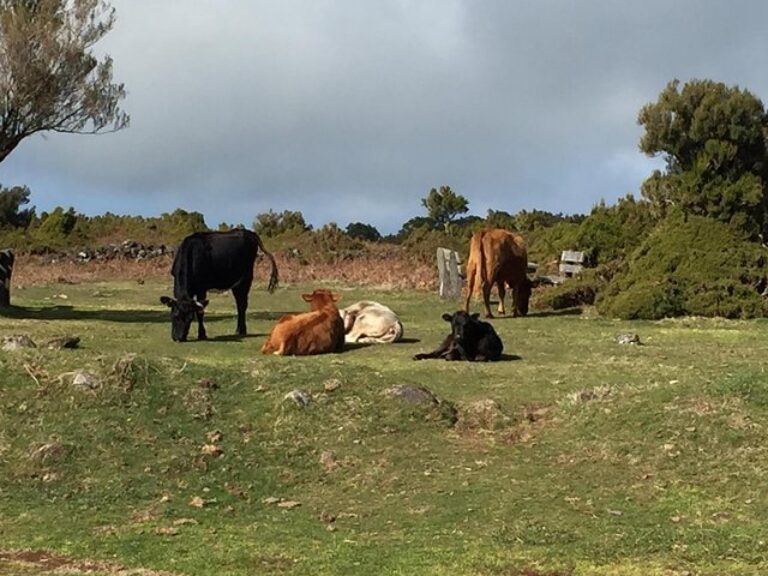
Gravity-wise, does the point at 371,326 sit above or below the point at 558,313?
below

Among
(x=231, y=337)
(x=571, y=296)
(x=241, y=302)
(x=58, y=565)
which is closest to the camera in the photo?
(x=58, y=565)

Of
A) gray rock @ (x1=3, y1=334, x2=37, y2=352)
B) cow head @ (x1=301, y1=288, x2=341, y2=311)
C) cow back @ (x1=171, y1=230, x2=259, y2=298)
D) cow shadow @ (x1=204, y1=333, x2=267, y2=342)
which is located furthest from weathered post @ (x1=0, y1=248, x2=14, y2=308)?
gray rock @ (x1=3, y1=334, x2=37, y2=352)

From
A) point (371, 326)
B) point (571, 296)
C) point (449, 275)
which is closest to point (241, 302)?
point (371, 326)

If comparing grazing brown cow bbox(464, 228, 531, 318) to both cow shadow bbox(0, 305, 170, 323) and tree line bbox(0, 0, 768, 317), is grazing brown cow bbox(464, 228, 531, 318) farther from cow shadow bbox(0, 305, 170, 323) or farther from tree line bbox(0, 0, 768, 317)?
cow shadow bbox(0, 305, 170, 323)

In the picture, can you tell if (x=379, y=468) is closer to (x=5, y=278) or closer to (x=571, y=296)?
(x=5, y=278)

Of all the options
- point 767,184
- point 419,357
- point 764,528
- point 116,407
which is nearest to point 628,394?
point 764,528

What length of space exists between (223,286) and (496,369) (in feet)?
22.2

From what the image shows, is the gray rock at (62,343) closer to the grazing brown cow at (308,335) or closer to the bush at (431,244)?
the grazing brown cow at (308,335)

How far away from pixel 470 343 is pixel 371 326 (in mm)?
2783

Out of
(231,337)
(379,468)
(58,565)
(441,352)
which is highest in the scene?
(441,352)

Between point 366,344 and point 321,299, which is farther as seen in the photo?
point 321,299

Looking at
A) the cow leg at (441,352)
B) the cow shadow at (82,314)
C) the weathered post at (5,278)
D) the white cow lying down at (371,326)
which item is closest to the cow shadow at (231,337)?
the white cow lying down at (371,326)

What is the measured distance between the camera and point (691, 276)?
2177 centimetres

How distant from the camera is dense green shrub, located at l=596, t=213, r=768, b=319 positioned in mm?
20875
